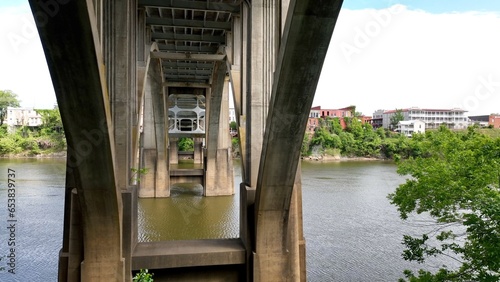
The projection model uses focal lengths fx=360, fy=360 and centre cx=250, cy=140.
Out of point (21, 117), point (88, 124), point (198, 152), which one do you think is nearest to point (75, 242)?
point (88, 124)

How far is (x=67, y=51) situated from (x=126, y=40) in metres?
2.75

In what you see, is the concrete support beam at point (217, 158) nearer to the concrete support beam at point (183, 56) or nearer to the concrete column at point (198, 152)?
the concrete support beam at point (183, 56)

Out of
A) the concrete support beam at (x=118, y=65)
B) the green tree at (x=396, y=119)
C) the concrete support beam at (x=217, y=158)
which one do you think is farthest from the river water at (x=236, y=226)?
the green tree at (x=396, y=119)

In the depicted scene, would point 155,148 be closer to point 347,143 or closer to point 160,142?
point 160,142

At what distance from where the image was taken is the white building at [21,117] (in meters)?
68.2

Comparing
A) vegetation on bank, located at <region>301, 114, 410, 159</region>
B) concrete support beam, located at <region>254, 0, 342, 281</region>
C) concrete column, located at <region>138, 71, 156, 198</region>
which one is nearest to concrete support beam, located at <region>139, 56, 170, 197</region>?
concrete column, located at <region>138, 71, 156, 198</region>

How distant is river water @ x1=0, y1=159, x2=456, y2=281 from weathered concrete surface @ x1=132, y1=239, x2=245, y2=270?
11.6 feet

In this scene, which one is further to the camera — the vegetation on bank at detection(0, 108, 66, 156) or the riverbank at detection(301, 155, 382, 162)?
the riverbank at detection(301, 155, 382, 162)

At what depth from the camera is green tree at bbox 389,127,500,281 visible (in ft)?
19.2

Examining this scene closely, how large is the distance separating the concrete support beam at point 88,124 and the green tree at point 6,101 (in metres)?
69.8

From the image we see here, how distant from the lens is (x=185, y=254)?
8.08 m

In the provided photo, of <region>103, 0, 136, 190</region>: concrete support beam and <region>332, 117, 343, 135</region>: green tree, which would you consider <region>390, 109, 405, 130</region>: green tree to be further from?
<region>103, 0, 136, 190</region>: concrete support beam

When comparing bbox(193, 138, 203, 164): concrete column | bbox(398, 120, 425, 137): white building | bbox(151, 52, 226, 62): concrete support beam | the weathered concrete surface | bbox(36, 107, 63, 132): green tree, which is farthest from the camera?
bbox(398, 120, 425, 137): white building

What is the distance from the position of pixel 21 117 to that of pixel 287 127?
78968mm
